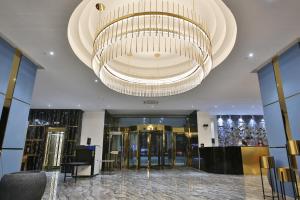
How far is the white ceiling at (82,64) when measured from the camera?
10.7 feet

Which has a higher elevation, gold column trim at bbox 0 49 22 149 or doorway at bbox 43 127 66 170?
gold column trim at bbox 0 49 22 149

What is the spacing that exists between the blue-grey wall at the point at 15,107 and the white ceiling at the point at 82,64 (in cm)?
33

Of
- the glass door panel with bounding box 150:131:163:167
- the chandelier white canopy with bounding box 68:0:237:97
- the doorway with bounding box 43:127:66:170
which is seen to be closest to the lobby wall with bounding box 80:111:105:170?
the doorway with bounding box 43:127:66:170

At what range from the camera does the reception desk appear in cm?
868

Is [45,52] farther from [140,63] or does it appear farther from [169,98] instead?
[169,98]

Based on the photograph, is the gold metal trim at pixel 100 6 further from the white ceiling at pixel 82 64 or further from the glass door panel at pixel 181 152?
the glass door panel at pixel 181 152

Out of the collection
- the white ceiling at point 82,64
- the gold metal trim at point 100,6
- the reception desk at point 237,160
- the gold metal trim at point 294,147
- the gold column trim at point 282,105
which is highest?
the gold metal trim at point 100,6

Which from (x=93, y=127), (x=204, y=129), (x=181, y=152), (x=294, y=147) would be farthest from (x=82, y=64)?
(x=181, y=152)

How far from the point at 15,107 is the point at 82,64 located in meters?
1.96

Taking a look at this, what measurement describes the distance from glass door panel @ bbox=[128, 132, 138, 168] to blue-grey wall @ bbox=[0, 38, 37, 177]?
7.91m

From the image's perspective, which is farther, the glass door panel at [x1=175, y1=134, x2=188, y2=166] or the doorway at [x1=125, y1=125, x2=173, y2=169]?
the glass door panel at [x1=175, y1=134, x2=188, y2=166]

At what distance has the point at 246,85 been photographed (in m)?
6.99

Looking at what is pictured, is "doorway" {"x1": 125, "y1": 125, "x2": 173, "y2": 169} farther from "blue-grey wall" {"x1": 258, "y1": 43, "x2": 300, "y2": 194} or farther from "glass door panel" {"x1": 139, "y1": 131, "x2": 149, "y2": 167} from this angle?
"blue-grey wall" {"x1": 258, "y1": 43, "x2": 300, "y2": 194}

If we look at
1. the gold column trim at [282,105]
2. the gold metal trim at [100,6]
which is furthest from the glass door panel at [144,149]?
the gold metal trim at [100,6]
